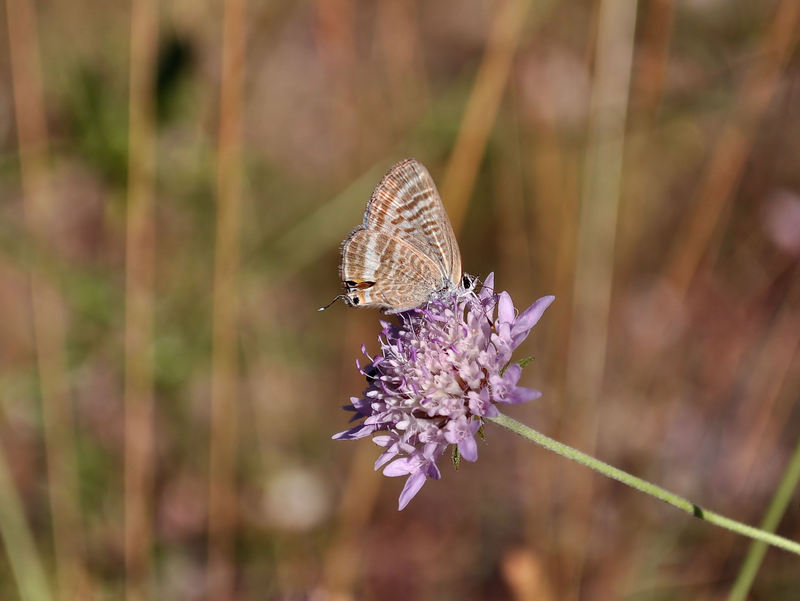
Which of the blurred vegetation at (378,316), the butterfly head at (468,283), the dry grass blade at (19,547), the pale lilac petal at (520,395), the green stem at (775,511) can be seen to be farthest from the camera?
the blurred vegetation at (378,316)

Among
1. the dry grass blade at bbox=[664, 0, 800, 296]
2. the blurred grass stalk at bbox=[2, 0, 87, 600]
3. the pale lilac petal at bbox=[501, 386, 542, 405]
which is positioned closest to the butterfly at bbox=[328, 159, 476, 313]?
the pale lilac petal at bbox=[501, 386, 542, 405]

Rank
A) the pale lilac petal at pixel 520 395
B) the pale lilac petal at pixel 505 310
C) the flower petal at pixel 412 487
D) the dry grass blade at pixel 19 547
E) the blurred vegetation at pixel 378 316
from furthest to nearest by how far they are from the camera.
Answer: the blurred vegetation at pixel 378 316
the dry grass blade at pixel 19 547
the pale lilac petal at pixel 505 310
the flower petal at pixel 412 487
the pale lilac petal at pixel 520 395

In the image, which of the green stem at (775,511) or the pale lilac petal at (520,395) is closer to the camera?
the green stem at (775,511)

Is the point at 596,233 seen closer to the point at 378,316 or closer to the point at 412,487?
the point at 378,316

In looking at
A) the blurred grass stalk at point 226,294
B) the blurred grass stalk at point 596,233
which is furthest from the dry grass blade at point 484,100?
the blurred grass stalk at point 226,294

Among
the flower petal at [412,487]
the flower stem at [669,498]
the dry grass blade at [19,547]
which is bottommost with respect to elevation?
the dry grass blade at [19,547]

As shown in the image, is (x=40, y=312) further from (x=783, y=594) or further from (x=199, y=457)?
(x=783, y=594)

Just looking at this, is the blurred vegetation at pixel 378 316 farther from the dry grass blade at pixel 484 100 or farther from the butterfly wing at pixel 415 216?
the butterfly wing at pixel 415 216

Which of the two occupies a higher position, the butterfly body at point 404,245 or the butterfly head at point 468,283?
the butterfly body at point 404,245

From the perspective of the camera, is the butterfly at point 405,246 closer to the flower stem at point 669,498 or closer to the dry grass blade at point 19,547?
the flower stem at point 669,498
